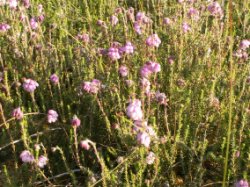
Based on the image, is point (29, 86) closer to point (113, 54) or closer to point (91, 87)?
point (91, 87)

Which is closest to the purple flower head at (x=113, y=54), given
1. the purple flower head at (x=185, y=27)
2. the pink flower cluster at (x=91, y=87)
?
the pink flower cluster at (x=91, y=87)

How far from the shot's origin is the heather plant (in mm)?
2146

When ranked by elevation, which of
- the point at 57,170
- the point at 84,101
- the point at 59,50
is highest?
the point at 59,50

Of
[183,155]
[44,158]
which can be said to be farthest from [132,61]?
[44,158]

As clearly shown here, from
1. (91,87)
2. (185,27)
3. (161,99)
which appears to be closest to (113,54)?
Result: (91,87)

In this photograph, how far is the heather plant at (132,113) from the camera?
2146 millimetres

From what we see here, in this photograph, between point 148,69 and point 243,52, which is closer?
point 148,69

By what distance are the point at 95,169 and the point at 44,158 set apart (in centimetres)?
44

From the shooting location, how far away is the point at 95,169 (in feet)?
8.16

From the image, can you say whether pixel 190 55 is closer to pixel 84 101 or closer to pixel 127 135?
pixel 84 101

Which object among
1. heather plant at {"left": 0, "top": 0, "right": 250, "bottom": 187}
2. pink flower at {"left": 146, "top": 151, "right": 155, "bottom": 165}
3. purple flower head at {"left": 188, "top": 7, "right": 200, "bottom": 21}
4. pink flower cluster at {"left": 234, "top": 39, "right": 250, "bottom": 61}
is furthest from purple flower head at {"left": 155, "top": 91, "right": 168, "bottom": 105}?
purple flower head at {"left": 188, "top": 7, "right": 200, "bottom": 21}

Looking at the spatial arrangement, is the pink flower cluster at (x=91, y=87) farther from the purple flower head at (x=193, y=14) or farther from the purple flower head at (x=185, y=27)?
the purple flower head at (x=193, y=14)

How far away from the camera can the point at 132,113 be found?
185 centimetres

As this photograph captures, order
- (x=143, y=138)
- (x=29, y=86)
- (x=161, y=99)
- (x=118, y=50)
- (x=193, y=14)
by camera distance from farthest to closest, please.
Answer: (x=193, y=14), (x=118, y=50), (x=29, y=86), (x=161, y=99), (x=143, y=138)
